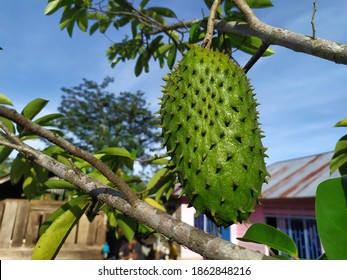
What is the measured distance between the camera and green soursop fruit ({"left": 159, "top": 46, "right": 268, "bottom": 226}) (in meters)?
1.08

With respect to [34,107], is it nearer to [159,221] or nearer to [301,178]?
[159,221]

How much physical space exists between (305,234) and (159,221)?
25.3 ft

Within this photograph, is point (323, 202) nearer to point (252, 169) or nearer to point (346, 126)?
point (252, 169)

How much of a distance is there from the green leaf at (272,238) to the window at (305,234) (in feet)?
22.9

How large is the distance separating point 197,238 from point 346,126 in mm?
1296

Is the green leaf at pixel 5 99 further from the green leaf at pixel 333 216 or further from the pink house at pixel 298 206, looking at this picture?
the pink house at pixel 298 206

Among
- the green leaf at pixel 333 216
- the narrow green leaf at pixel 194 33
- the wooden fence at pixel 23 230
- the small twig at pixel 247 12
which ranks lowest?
the wooden fence at pixel 23 230

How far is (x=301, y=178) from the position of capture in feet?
27.7

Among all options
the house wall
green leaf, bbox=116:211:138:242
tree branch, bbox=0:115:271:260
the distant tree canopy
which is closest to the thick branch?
tree branch, bbox=0:115:271:260

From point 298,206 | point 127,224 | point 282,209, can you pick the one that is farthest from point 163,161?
point 282,209

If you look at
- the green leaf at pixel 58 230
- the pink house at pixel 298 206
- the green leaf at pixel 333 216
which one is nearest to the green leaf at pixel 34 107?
Answer: the green leaf at pixel 58 230

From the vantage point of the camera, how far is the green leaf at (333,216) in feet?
2.64

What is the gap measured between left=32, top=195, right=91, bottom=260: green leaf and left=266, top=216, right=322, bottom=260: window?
23.0 ft

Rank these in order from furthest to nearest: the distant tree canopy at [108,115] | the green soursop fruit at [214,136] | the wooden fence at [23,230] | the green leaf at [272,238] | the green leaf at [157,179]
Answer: the distant tree canopy at [108,115]
the wooden fence at [23,230]
the green leaf at [157,179]
the green soursop fruit at [214,136]
the green leaf at [272,238]
